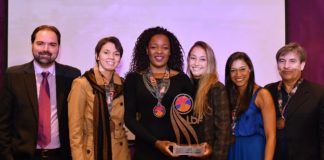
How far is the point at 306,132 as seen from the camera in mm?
3322

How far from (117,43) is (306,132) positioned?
169 centimetres

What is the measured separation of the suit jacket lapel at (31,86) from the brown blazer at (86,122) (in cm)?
26

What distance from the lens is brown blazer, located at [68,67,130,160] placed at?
3084 mm

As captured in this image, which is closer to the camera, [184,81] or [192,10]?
[184,81]

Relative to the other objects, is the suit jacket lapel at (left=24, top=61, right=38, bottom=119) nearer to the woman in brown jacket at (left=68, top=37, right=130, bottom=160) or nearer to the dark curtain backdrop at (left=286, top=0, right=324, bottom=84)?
the woman in brown jacket at (left=68, top=37, right=130, bottom=160)

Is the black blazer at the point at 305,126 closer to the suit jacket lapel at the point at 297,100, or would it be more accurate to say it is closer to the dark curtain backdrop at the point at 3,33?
the suit jacket lapel at the point at 297,100

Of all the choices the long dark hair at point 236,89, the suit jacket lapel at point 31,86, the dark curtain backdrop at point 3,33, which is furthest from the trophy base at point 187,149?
the dark curtain backdrop at point 3,33

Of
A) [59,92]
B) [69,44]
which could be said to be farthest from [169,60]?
[69,44]

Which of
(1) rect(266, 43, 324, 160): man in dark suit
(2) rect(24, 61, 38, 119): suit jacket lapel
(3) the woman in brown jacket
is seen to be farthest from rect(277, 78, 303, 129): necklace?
(2) rect(24, 61, 38, 119): suit jacket lapel

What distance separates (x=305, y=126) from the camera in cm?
331

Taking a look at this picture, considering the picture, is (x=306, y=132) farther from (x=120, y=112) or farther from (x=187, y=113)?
(x=120, y=112)

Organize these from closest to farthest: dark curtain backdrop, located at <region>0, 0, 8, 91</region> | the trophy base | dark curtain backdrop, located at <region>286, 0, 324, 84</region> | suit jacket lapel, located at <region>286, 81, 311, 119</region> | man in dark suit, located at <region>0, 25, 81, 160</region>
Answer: the trophy base, man in dark suit, located at <region>0, 25, 81, 160</region>, suit jacket lapel, located at <region>286, 81, 311, 119</region>, dark curtain backdrop, located at <region>0, 0, 8, 91</region>, dark curtain backdrop, located at <region>286, 0, 324, 84</region>

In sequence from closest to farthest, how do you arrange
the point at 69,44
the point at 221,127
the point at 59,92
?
the point at 221,127
the point at 59,92
the point at 69,44

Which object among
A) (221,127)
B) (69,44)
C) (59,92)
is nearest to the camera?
(221,127)
